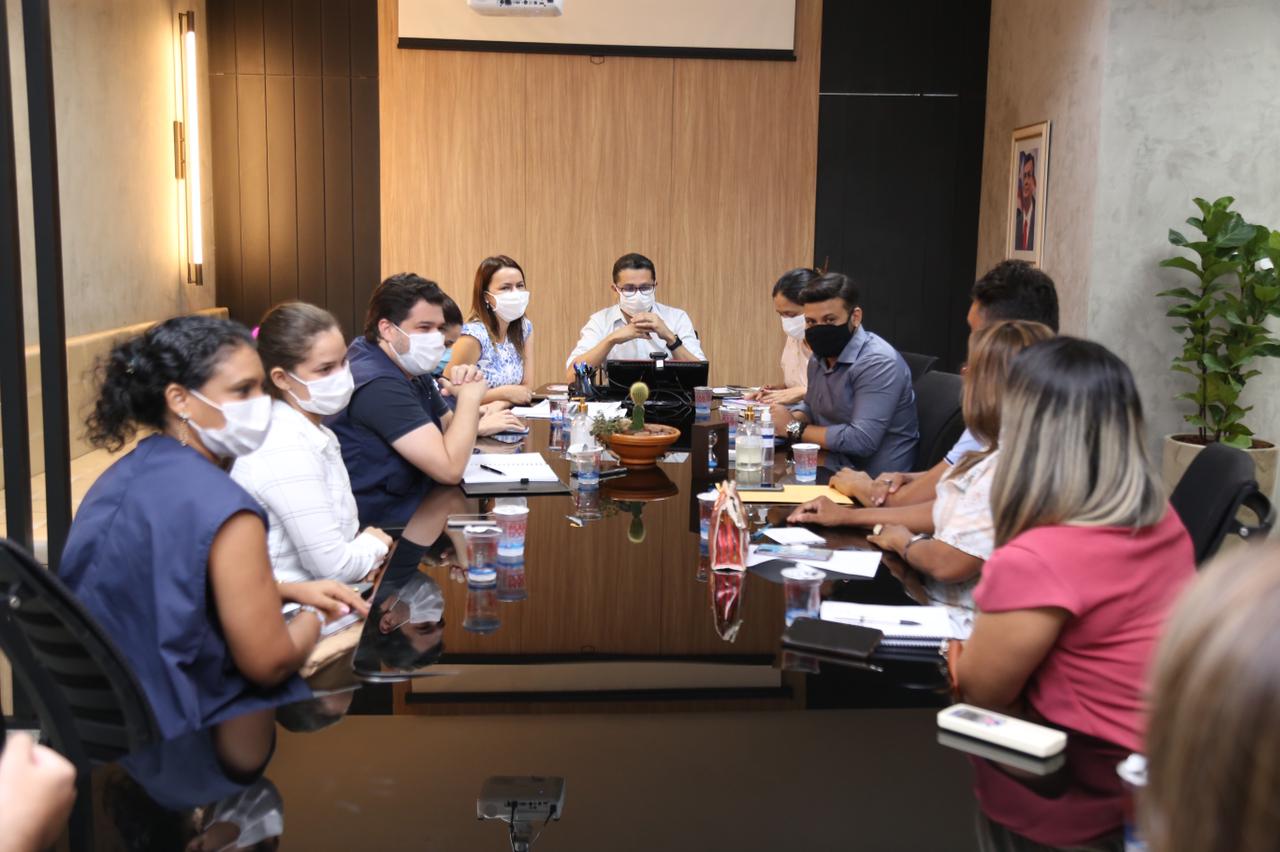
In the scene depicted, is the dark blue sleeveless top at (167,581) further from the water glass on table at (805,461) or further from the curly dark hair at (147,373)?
the water glass on table at (805,461)

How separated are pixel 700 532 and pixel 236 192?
228 inches

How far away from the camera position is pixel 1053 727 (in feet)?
5.66

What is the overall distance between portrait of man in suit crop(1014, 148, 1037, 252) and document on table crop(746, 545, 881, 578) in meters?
4.83

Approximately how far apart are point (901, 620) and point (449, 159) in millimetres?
6144

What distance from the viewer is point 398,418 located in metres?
3.36

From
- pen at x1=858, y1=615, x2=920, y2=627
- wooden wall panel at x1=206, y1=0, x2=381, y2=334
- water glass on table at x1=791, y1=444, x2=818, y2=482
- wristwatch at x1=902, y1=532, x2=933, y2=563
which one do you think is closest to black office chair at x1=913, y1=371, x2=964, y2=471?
water glass on table at x1=791, y1=444, x2=818, y2=482

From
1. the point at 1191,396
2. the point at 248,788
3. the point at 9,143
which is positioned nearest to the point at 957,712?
the point at 248,788

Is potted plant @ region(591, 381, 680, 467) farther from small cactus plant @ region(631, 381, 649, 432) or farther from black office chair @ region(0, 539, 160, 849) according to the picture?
black office chair @ region(0, 539, 160, 849)

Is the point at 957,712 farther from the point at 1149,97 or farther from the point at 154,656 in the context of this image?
the point at 1149,97

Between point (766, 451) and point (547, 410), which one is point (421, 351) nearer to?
point (766, 451)

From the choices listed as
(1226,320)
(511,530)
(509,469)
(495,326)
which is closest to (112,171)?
(495,326)

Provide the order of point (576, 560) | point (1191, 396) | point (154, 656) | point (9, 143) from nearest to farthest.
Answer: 1. point (154, 656)
2. point (576, 560)
3. point (9, 143)
4. point (1191, 396)

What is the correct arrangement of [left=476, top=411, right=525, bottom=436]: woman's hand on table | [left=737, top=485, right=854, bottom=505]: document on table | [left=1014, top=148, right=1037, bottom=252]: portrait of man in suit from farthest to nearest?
[left=1014, top=148, right=1037, bottom=252]: portrait of man in suit, [left=476, top=411, right=525, bottom=436]: woman's hand on table, [left=737, top=485, right=854, bottom=505]: document on table

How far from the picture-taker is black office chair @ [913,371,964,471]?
3992 millimetres
